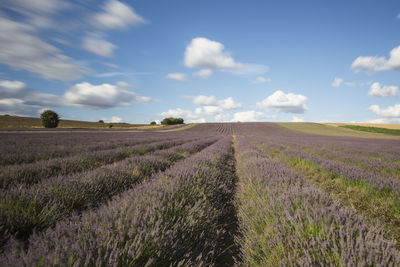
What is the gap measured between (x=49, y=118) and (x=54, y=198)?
1701 inches

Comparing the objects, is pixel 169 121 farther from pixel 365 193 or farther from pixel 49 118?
pixel 365 193

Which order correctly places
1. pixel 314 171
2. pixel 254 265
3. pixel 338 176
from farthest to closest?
pixel 314 171 → pixel 338 176 → pixel 254 265

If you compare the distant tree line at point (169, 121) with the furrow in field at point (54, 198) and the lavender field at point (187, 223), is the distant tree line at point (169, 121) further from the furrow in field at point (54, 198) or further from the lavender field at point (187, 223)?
the furrow in field at point (54, 198)

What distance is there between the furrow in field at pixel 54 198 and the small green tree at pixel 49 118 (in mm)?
41924

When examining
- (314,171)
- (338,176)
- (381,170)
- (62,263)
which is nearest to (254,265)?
(62,263)

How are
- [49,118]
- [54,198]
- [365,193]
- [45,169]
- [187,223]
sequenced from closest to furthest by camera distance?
[187,223]
[54,198]
[365,193]
[45,169]
[49,118]

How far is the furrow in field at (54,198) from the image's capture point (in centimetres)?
180

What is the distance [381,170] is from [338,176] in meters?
2.27

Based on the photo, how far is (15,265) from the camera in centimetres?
89

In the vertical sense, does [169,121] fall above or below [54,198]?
above

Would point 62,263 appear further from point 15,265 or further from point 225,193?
point 225,193

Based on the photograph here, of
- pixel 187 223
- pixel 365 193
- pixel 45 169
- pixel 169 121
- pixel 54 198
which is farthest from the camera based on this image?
pixel 169 121

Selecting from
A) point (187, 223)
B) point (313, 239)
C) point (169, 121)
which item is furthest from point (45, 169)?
point (169, 121)

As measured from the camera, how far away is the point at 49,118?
3469 centimetres
